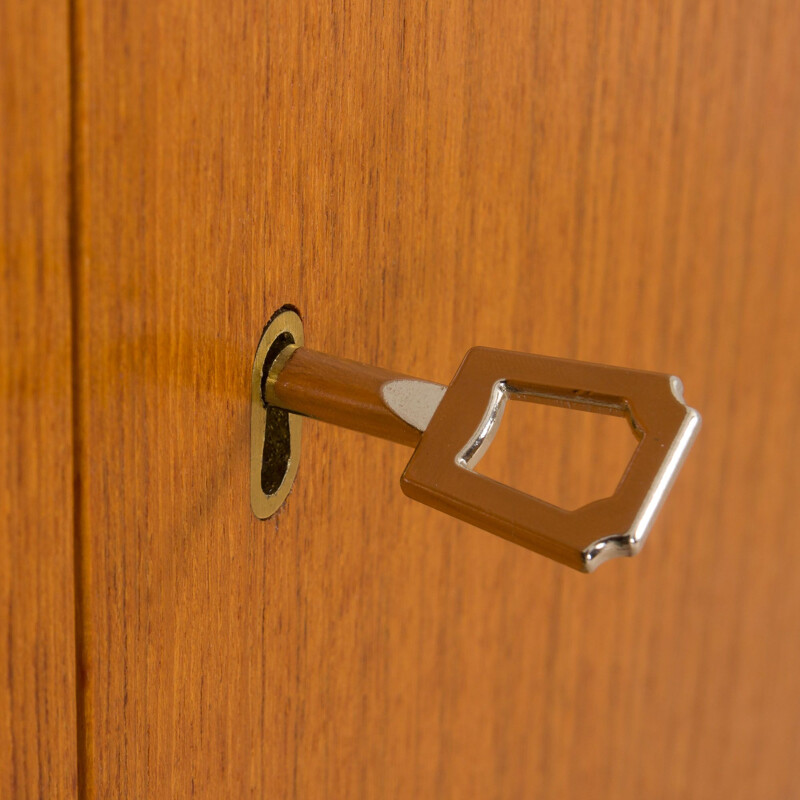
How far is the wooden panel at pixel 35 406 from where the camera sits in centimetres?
13

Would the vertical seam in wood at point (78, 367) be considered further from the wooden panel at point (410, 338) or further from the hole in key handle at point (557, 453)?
the hole in key handle at point (557, 453)

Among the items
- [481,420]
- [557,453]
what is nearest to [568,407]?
[481,420]

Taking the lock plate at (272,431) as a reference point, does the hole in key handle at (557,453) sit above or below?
below

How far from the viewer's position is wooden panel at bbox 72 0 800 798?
160mm

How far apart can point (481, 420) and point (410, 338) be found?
89mm

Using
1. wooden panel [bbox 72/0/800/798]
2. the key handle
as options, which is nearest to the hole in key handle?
wooden panel [bbox 72/0/800/798]

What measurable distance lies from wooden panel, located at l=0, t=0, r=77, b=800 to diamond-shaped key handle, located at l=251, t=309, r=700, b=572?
2.0 inches

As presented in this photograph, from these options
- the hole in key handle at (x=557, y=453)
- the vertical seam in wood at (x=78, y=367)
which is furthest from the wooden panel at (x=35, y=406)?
the hole in key handle at (x=557, y=453)

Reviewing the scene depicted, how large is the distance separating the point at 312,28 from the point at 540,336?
141 mm

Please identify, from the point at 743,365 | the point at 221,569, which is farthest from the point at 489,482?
the point at 743,365

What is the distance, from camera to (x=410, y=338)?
0.80 feet

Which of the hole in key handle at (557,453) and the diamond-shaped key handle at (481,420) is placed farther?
the hole in key handle at (557,453)

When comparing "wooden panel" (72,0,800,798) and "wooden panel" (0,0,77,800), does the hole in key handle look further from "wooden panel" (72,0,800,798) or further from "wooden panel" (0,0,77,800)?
"wooden panel" (0,0,77,800)

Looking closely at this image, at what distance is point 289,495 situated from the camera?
207mm
